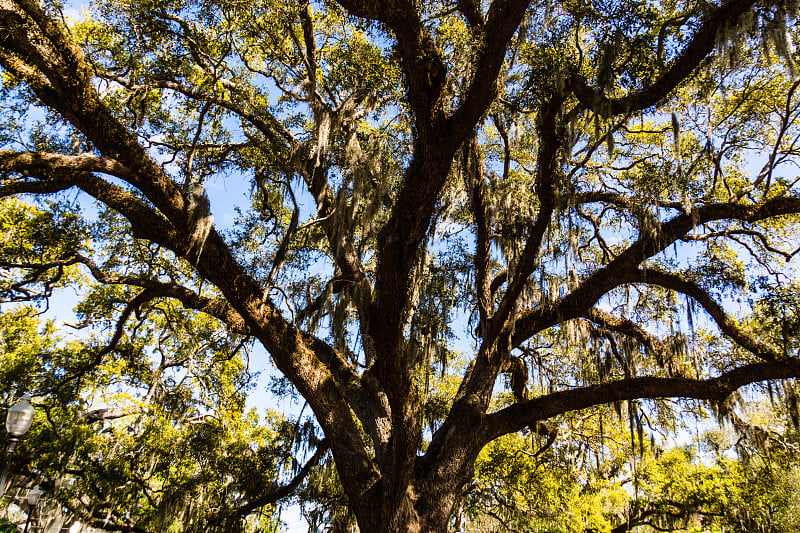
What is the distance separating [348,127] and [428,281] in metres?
2.51

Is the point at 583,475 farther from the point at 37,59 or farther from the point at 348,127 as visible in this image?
the point at 37,59

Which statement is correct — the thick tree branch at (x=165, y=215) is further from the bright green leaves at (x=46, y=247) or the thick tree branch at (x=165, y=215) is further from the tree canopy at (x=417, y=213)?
the bright green leaves at (x=46, y=247)

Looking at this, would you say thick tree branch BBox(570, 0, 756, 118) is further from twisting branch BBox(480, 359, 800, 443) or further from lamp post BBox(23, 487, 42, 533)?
lamp post BBox(23, 487, 42, 533)

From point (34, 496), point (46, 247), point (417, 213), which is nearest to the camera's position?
point (417, 213)

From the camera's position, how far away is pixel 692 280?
5.69 meters

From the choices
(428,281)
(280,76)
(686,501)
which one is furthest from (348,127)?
(686,501)

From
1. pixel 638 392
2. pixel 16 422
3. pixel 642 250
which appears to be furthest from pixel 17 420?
pixel 642 250

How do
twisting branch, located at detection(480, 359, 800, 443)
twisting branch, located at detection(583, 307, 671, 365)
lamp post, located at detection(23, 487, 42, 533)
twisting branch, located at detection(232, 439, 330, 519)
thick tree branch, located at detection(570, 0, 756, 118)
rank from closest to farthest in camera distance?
thick tree branch, located at detection(570, 0, 756, 118) < twisting branch, located at detection(480, 359, 800, 443) < twisting branch, located at detection(583, 307, 671, 365) < twisting branch, located at detection(232, 439, 330, 519) < lamp post, located at detection(23, 487, 42, 533)

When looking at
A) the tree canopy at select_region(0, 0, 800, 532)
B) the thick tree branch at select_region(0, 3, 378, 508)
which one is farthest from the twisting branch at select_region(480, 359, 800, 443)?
the thick tree branch at select_region(0, 3, 378, 508)

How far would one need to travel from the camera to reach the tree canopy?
4051mm

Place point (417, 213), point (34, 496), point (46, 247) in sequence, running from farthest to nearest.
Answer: point (34, 496) → point (46, 247) → point (417, 213)

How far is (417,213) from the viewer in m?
4.05

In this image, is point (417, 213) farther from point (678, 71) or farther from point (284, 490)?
point (284, 490)

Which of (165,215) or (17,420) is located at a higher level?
(165,215)
